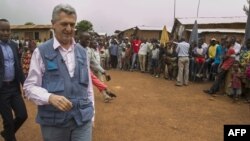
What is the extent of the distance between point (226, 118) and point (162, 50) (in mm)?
7334

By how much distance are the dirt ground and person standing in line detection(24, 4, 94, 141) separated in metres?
3.13

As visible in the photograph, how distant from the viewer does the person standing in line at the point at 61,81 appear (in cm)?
247

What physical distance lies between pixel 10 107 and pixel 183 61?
813 cm

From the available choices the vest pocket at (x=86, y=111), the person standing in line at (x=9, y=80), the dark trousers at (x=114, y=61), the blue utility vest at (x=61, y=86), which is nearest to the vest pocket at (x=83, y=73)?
the blue utility vest at (x=61, y=86)

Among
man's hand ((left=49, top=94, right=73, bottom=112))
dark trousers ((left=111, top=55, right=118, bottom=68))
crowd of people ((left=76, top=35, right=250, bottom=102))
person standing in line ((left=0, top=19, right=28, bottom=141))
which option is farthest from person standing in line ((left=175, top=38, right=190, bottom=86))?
man's hand ((left=49, top=94, right=73, bottom=112))

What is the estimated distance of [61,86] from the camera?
2.46 metres

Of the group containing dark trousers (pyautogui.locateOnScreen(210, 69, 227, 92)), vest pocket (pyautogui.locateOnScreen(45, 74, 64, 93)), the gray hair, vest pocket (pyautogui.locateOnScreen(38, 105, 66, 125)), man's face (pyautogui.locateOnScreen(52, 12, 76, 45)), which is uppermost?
the gray hair

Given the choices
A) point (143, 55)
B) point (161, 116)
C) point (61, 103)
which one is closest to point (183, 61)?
point (143, 55)

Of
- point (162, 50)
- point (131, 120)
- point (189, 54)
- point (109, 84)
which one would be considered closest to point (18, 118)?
point (131, 120)

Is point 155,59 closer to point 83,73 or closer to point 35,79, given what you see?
point 83,73

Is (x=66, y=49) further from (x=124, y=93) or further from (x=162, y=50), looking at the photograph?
(x=162, y=50)

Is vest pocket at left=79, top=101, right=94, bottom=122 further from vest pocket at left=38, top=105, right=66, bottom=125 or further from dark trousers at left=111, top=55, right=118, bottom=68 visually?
dark trousers at left=111, top=55, right=118, bottom=68

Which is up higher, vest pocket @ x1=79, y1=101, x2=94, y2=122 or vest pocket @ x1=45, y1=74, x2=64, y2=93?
vest pocket @ x1=45, y1=74, x2=64, y2=93

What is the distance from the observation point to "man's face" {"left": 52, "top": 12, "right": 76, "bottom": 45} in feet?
8.14
